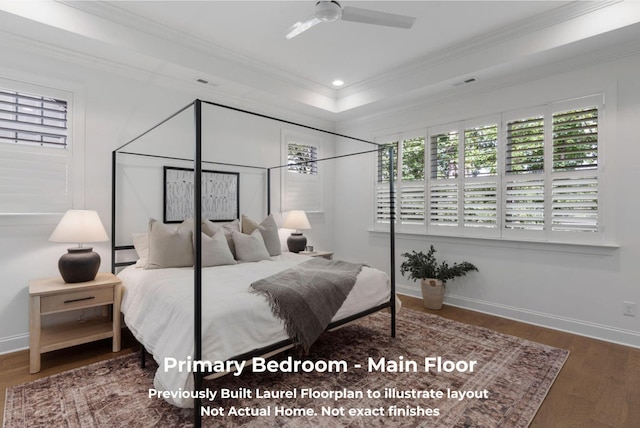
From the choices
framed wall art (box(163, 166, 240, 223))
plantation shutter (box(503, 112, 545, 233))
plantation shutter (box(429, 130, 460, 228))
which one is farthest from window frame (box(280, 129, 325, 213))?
plantation shutter (box(503, 112, 545, 233))

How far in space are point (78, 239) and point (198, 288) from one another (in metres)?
1.71

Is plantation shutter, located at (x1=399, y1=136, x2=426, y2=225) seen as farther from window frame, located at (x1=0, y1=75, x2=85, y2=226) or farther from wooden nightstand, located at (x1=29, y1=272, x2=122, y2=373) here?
window frame, located at (x1=0, y1=75, x2=85, y2=226)

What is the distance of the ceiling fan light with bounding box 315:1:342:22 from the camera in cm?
229

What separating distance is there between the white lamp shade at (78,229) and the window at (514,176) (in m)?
3.69

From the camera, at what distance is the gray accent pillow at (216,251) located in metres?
3.27

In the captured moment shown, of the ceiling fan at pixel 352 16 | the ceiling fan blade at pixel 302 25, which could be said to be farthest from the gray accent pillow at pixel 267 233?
the ceiling fan at pixel 352 16

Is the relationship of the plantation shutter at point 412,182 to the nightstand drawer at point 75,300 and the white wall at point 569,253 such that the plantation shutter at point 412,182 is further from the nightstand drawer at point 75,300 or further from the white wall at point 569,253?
the nightstand drawer at point 75,300

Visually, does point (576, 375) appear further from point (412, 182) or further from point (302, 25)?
point (302, 25)

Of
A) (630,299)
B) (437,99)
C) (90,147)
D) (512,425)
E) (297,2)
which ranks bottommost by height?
(512,425)

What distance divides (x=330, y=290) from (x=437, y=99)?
3079 mm

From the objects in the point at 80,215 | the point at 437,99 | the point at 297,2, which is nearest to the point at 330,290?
the point at 80,215

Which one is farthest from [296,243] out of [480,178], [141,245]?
[480,178]

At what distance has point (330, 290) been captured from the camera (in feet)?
8.47

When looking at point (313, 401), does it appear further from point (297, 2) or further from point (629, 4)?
point (629, 4)
